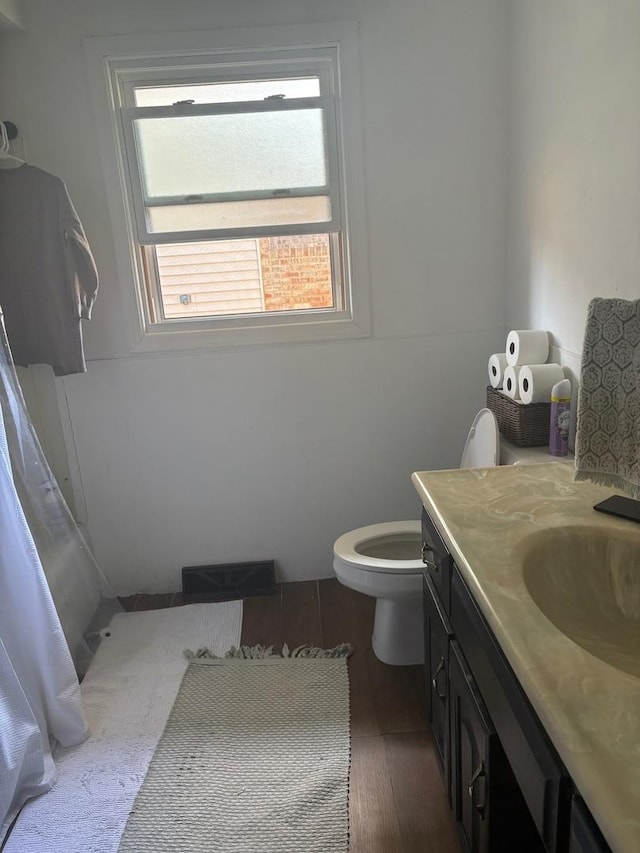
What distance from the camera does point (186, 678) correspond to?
2.18m

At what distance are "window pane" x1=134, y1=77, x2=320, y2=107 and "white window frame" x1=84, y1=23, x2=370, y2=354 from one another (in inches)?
1.5

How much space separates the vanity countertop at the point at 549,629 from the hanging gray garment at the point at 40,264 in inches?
56.7

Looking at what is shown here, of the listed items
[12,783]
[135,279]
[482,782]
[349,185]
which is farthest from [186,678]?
[349,185]

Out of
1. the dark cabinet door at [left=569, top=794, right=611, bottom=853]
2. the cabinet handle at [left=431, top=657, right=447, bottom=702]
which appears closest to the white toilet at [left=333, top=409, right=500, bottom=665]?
the cabinet handle at [left=431, top=657, right=447, bottom=702]

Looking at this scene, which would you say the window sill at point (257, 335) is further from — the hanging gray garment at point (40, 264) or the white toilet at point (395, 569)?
the white toilet at point (395, 569)

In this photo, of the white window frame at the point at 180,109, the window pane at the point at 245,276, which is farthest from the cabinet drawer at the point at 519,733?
the window pane at the point at 245,276

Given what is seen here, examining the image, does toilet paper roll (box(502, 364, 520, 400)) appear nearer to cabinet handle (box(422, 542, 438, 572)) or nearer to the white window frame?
the white window frame

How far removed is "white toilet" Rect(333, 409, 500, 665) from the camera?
6.53 ft

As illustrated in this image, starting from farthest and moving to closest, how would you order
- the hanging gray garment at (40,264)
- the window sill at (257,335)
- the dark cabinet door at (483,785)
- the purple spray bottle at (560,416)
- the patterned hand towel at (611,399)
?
the window sill at (257,335) → the hanging gray garment at (40,264) → the purple spray bottle at (560,416) → the patterned hand towel at (611,399) → the dark cabinet door at (483,785)

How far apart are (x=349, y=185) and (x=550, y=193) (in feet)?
2.44

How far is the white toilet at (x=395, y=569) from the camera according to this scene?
199cm

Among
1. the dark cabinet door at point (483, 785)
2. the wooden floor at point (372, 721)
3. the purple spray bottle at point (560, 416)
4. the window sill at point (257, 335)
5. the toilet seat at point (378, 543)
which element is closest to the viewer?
the dark cabinet door at point (483, 785)

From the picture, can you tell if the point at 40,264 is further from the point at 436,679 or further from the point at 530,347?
the point at 436,679

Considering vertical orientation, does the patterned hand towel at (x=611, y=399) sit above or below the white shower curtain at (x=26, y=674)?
above
